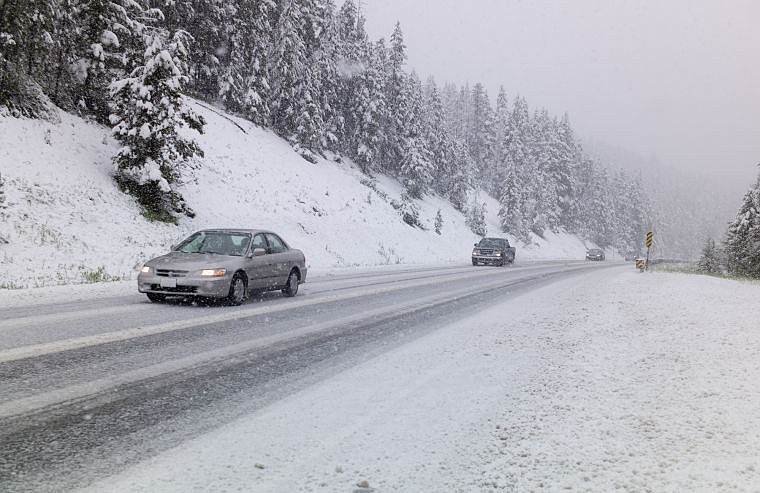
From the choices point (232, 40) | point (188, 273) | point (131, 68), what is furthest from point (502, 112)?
point (188, 273)

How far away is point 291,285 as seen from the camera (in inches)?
489

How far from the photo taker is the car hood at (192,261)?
986 centimetres

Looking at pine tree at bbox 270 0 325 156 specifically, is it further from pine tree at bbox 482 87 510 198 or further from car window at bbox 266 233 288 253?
pine tree at bbox 482 87 510 198

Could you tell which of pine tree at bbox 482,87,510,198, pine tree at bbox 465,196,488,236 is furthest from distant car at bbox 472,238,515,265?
pine tree at bbox 482,87,510,198

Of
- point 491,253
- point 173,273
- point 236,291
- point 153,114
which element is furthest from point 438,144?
point 173,273

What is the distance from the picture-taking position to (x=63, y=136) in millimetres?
20812

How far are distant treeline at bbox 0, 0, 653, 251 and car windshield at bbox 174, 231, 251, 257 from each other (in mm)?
9808

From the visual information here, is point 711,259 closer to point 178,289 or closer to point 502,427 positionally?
point 178,289

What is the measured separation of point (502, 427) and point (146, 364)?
3584 millimetres

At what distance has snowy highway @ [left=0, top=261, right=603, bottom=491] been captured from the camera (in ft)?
11.0

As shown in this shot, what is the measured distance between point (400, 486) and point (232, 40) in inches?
1665

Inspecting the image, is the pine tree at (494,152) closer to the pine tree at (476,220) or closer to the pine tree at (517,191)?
the pine tree at (517,191)

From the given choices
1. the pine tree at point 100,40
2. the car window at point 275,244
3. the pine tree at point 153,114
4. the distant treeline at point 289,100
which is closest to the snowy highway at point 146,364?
the car window at point 275,244

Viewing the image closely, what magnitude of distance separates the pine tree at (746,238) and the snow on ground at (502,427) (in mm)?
38343
